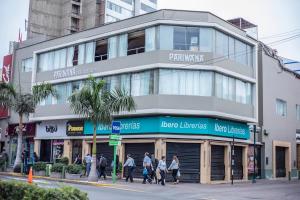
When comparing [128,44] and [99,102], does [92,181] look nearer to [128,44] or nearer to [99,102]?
[99,102]

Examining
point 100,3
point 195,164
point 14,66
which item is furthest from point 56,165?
point 100,3

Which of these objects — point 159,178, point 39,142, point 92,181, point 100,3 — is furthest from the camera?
point 100,3

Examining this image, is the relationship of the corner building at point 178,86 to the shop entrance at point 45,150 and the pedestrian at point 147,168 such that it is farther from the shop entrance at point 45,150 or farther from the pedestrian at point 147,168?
the shop entrance at point 45,150

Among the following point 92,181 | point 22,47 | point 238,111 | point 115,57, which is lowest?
point 92,181

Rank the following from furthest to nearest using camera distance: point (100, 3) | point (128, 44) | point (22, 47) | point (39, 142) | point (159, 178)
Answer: point (100, 3)
point (22, 47)
point (39, 142)
point (128, 44)
point (159, 178)

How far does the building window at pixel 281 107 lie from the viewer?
133ft

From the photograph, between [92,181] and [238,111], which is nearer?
[92,181]

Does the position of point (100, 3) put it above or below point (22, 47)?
above

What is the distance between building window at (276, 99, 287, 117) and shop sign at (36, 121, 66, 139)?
763 inches

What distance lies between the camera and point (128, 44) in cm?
3297

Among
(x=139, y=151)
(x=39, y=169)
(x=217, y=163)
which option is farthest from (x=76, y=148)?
(x=217, y=163)

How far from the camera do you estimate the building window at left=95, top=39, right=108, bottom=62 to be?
34.9 m

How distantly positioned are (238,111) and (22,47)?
76.1 ft

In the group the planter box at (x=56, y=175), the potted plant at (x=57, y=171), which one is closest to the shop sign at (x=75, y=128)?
the potted plant at (x=57, y=171)
